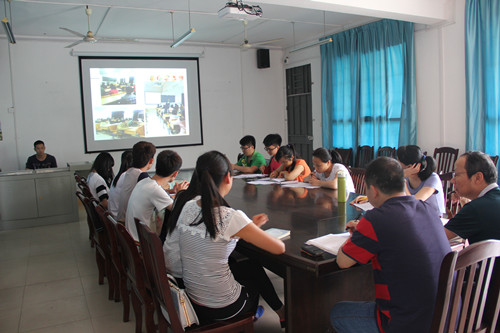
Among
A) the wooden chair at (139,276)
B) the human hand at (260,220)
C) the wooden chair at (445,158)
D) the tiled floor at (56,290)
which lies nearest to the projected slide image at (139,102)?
the tiled floor at (56,290)

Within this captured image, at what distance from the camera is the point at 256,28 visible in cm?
716

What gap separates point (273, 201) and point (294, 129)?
598cm

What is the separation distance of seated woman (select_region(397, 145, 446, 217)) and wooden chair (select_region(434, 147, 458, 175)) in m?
2.92

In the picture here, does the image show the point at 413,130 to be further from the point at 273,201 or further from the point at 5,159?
the point at 5,159

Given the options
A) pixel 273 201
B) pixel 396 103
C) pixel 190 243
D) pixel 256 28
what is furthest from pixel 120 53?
pixel 190 243

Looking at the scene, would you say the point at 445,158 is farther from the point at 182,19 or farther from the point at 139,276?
the point at 139,276

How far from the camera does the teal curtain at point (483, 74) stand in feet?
16.1

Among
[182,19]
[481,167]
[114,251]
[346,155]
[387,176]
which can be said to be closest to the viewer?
[387,176]

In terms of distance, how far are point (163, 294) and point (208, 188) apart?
502 millimetres

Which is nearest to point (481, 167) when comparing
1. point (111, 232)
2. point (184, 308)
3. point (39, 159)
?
point (184, 308)

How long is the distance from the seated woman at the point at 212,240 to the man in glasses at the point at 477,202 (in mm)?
810

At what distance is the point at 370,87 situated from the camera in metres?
6.68

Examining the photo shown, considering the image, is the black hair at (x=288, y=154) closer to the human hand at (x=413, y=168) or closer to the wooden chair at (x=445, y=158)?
the human hand at (x=413, y=168)

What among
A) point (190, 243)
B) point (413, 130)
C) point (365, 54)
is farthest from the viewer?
point (365, 54)
